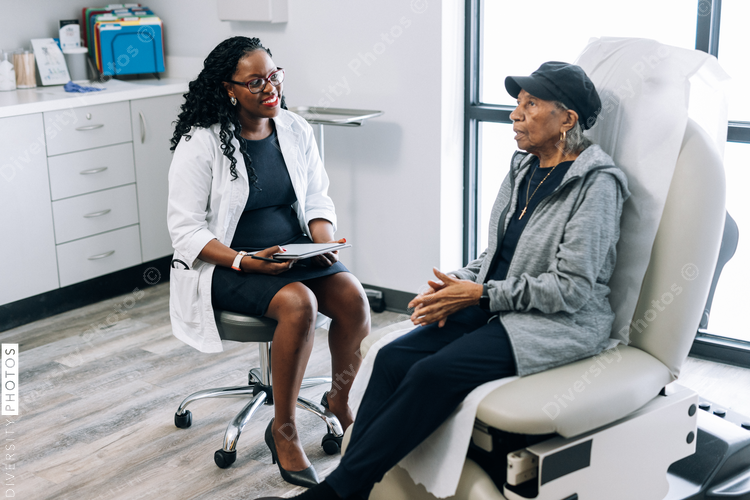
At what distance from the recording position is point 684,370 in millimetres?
2789

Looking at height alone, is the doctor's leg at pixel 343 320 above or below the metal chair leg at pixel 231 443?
above

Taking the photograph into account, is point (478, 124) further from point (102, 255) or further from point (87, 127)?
point (102, 255)

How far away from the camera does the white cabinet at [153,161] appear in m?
3.59

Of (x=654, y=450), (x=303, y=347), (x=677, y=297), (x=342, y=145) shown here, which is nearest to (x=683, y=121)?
(x=677, y=297)

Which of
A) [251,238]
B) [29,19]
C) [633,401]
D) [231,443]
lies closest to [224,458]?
[231,443]

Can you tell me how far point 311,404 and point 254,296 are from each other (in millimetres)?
441

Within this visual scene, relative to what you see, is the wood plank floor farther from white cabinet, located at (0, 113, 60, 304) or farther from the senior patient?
the senior patient

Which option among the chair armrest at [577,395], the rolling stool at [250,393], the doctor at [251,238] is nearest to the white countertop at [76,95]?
the doctor at [251,238]

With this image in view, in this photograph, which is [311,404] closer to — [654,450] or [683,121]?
[654,450]

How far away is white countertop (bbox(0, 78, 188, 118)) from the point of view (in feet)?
10.3

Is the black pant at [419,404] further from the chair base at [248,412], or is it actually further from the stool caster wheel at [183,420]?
the stool caster wheel at [183,420]

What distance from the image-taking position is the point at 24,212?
10.5 feet

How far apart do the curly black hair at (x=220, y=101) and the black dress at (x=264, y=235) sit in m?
0.05

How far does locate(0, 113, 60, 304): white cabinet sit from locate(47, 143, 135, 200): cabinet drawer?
2.1 inches
